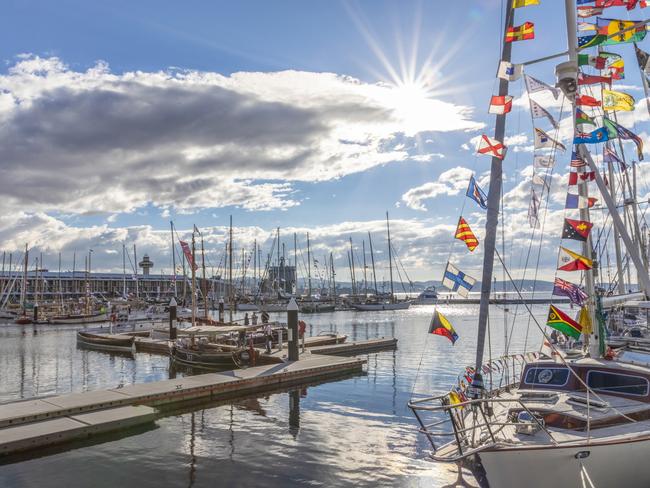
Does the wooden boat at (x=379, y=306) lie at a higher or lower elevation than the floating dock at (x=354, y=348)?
lower

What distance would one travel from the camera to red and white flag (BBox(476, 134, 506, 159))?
13594 mm

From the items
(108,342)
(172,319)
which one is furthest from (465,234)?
(108,342)

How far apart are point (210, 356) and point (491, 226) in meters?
24.9

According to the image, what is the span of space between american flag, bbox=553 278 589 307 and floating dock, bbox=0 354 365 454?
52.4 feet

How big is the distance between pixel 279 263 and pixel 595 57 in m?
126

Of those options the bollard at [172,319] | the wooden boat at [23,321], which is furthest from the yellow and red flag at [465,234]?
the wooden boat at [23,321]

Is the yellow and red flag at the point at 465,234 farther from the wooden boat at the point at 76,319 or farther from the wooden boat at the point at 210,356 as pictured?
the wooden boat at the point at 76,319

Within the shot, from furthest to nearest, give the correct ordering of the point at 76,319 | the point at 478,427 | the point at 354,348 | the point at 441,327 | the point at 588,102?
the point at 76,319 < the point at 354,348 < the point at 588,102 < the point at 441,327 < the point at 478,427

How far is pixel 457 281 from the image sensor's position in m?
14.0

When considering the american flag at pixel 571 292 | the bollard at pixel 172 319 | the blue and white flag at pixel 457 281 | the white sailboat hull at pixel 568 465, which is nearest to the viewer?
the white sailboat hull at pixel 568 465

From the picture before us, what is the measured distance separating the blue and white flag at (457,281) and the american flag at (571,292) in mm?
3774

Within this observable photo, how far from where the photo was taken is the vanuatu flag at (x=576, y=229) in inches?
588

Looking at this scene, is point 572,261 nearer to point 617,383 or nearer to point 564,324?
point 564,324

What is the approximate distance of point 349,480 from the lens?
14.6m
